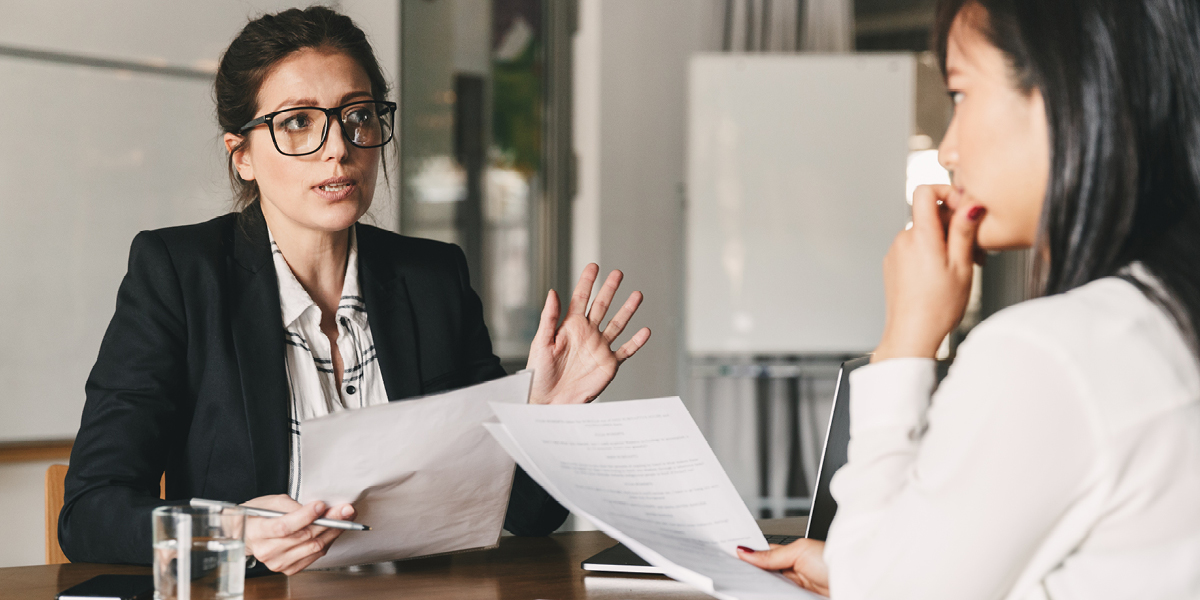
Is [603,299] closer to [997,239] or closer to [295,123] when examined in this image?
[295,123]

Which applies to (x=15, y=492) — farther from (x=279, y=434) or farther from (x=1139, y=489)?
(x=1139, y=489)

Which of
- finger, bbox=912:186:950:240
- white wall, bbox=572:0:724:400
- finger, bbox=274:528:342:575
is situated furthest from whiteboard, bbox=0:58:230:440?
finger, bbox=912:186:950:240

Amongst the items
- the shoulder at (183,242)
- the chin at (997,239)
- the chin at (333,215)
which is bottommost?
the shoulder at (183,242)

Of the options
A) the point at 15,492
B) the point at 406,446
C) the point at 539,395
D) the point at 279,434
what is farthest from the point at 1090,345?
the point at 15,492

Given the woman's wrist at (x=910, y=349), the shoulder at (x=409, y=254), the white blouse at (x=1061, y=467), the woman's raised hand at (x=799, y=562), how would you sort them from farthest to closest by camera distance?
the shoulder at (x=409, y=254) → the woman's raised hand at (x=799, y=562) → the woman's wrist at (x=910, y=349) → the white blouse at (x=1061, y=467)

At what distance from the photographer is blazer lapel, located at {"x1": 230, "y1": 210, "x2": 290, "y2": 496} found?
135 cm

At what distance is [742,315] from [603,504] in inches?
98.5

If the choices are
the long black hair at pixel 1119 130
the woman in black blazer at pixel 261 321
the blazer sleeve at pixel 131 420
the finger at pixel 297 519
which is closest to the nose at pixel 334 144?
the woman in black blazer at pixel 261 321

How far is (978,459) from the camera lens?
64 cm

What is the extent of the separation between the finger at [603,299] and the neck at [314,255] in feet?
1.62

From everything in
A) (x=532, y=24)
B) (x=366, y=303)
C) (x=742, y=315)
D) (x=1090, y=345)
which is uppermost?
(x=532, y=24)

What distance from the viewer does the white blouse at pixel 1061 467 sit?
2.03 feet

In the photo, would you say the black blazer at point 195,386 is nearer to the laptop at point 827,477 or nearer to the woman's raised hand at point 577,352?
the woman's raised hand at point 577,352

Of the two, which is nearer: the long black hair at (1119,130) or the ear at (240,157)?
the long black hair at (1119,130)
